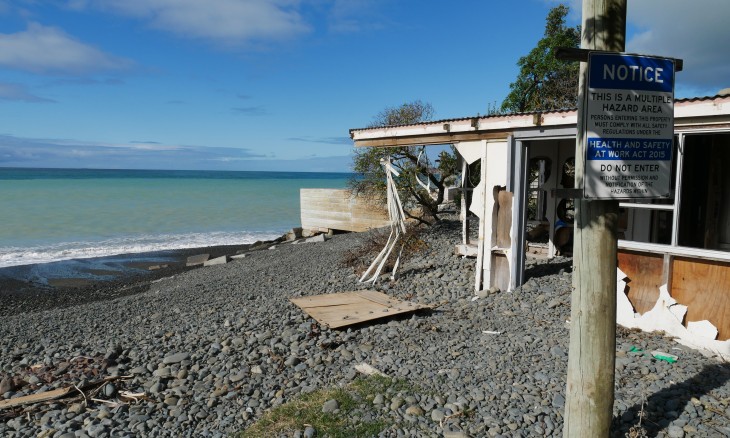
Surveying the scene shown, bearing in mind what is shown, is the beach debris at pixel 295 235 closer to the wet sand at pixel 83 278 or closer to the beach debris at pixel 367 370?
the wet sand at pixel 83 278

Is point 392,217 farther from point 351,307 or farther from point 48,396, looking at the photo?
point 48,396

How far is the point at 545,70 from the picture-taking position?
18516mm

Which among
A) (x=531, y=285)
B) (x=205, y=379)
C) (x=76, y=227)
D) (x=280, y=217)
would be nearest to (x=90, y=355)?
(x=205, y=379)

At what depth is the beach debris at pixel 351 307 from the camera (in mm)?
7074

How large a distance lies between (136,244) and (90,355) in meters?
18.8

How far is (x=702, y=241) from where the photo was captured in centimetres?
870

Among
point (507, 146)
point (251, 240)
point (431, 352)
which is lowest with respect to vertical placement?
point (251, 240)

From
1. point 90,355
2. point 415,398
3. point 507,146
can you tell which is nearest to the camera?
point 415,398

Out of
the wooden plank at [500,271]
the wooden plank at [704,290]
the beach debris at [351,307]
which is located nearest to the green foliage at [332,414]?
the beach debris at [351,307]

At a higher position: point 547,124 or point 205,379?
point 547,124

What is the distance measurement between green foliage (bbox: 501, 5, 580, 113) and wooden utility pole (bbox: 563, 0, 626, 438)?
15278 mm

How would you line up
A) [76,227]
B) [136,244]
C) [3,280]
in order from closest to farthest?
[3,280], [136,244], [76,227]

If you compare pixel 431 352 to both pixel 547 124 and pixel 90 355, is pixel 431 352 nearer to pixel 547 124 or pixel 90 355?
pixel 547 124

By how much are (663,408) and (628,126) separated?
2593 mm
